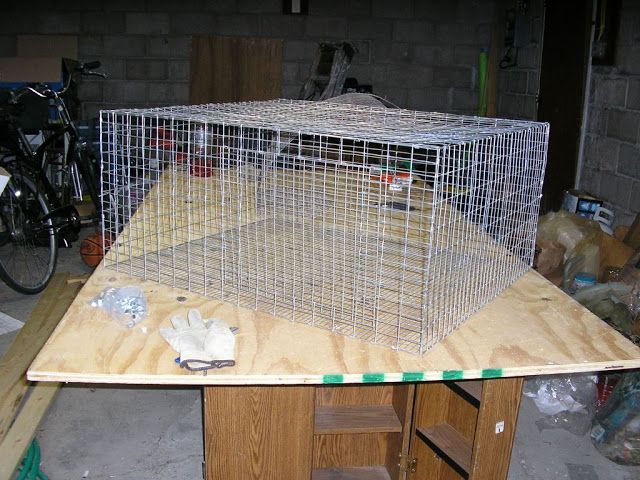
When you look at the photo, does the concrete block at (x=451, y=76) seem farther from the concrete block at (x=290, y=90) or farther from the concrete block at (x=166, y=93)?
the concrete block at (x=166, y=93)

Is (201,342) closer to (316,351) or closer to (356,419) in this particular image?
(316,351)

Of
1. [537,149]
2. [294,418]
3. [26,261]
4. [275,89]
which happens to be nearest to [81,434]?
[294,418]

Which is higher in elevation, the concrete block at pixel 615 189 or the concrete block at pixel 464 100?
the concrete block at pixel 464 100

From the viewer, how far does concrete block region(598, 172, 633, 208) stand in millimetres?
3576

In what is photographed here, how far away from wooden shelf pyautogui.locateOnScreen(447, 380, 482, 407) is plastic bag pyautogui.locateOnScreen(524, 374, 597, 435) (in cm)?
103

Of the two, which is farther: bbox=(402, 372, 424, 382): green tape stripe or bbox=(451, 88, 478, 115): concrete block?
bbox=(451, 88, 478, 115): concrete block

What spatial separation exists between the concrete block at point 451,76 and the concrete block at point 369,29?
20.8 inches

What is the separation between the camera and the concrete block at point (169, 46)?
18.1 feet

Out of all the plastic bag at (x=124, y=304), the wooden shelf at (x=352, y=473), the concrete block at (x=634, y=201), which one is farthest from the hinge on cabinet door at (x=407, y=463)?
the concrete block at (x=634, y=201)

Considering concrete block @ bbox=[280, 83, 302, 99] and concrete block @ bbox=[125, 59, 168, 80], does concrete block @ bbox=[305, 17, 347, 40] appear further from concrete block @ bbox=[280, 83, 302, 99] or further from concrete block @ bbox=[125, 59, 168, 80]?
concrete block @ bbox=[125, 59, 168, 80]

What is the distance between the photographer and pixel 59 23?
5441 millimetres

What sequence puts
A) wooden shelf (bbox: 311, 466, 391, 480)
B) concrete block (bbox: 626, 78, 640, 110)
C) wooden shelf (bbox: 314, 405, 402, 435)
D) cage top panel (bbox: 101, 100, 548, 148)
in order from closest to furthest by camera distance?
cage top panel (bbox: 101, 100, 548, 148) → wooden shelf (bbox: 314, 405, 402, 435) → wooden shelf (bbox: 311, 466, 391, 480) → concrete block (bbox: 626, 78, 640, 110)

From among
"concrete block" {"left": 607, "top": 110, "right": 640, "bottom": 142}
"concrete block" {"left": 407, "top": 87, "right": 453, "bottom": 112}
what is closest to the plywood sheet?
"concrete block" {"left": 407, "top": 87, "right": 453, "bottom": 112}

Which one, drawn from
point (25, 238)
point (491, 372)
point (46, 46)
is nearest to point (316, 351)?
point (491, 372)
